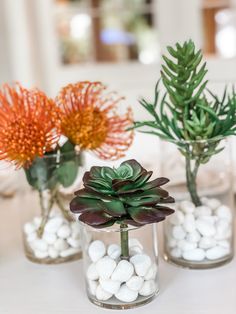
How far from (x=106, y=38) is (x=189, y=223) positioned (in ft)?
7.72

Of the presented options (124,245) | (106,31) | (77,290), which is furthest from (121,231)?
(106,31)

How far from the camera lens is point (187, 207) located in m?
0.79

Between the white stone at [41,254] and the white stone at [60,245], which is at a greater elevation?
the white stone at [60,245]

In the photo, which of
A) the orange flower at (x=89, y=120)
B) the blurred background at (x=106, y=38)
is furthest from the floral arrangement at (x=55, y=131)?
the blurred background at (x=106, y=38)

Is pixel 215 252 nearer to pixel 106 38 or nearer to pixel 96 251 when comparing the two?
pixel 96 251

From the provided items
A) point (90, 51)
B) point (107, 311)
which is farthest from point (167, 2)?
point (107, 311)

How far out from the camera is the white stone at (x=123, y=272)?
657 mm

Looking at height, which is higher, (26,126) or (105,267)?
(26,126)

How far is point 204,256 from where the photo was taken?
774mm

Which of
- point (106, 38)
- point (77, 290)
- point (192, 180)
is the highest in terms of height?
point (106, 38)

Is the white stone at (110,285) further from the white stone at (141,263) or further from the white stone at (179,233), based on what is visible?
the white stone at (179,233)

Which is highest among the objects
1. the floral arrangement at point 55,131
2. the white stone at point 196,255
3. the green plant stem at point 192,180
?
the floral arrangement at point 55,131

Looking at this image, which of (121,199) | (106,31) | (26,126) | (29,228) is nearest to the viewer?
(121,199)

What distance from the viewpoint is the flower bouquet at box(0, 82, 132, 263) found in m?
0.75
